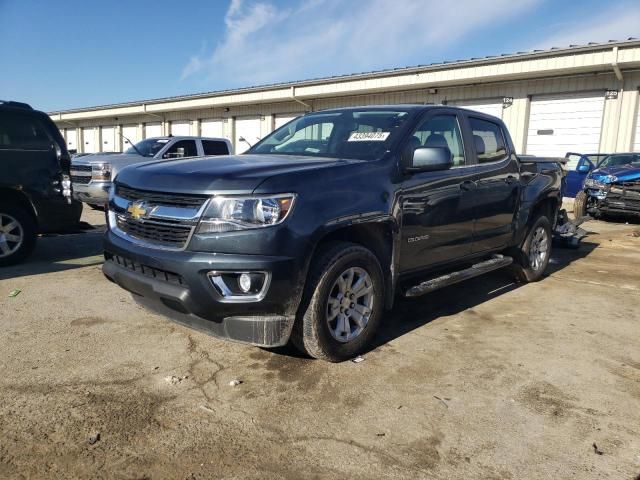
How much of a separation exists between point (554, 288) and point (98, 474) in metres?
5.07

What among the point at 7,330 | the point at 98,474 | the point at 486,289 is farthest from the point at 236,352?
the point at 486,289

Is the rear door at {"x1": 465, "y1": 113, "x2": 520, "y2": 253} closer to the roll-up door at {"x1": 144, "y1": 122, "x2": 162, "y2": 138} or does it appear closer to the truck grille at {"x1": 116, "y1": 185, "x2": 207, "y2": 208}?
the truck grille at {"x1": 116, "y1": 185, "x2": 207, "y2": 208}

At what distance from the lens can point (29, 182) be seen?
19.7 feet

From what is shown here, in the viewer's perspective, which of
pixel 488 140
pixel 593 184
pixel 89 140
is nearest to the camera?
pixel 488 140

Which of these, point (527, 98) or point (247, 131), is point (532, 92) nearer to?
point (527, 98)

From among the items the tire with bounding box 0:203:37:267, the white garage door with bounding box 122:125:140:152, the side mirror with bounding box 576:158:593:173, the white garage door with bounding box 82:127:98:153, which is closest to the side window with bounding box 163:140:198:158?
the tire with bounding box 0:203:37:267

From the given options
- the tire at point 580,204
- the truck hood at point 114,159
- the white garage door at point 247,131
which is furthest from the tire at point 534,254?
the white garage door at point 247,131

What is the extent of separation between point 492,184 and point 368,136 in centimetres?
157

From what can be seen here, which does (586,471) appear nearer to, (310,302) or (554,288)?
(310,302)

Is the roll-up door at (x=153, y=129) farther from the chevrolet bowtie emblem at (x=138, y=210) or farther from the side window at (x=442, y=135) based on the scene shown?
the chevrolet bowtie emblem at (x=138, y=210)

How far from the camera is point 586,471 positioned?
91.5 inches

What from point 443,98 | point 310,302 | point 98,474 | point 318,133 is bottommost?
point 98,474

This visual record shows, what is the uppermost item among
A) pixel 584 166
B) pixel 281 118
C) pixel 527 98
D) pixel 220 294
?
pixel 527 98

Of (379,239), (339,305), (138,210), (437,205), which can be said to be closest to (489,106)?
(437,205)
